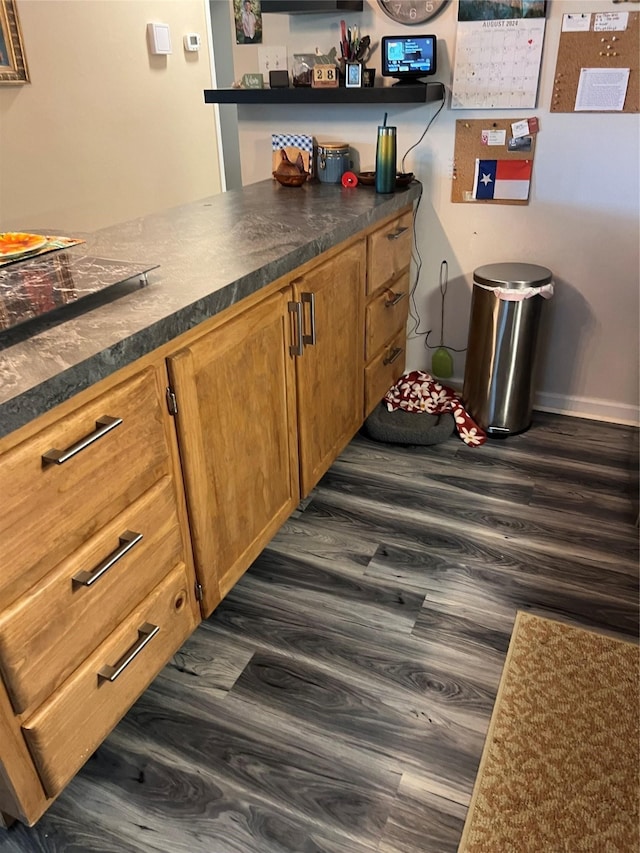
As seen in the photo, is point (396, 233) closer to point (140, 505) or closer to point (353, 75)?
point (353, 75)

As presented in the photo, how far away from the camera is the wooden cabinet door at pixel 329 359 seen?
1800 millimetres

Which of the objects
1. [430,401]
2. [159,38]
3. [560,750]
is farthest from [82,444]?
[159,38]

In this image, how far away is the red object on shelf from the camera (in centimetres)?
245

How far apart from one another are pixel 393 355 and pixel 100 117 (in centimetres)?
192

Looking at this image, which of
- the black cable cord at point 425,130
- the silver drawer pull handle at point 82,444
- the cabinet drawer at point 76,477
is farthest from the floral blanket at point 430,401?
the silver drawer pull handle at point 82,444

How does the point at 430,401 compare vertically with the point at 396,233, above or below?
below

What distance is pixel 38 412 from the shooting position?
950mm

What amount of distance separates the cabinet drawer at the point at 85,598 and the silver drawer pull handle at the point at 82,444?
0.64 feet

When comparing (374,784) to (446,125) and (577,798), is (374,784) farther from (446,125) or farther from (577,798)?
(446,125)

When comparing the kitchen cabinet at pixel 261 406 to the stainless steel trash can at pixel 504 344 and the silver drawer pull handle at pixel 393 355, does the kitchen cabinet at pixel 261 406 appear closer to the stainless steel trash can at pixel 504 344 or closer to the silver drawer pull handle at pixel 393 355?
the silver drawer pull handle at pixel 393 355

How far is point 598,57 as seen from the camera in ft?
7.10

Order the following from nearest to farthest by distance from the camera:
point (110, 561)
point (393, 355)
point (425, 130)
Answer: point (110, 561), point (425, 130), point (393, 355)

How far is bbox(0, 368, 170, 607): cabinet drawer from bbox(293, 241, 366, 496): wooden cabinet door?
629 millimetres

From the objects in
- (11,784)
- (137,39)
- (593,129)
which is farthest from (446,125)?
(11,784)
